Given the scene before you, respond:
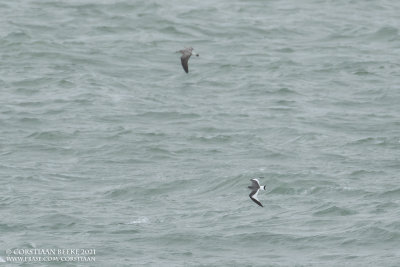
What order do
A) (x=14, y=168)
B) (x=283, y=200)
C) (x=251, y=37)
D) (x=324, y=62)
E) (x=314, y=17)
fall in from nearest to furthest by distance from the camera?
(x=283, y=200) → (x=14, y=168) → (x=324, y=62) → (x=251, y=37) → (x=314, y=17)

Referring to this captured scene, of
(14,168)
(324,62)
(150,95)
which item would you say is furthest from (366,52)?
(14,168)

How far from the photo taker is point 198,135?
41.5 meters

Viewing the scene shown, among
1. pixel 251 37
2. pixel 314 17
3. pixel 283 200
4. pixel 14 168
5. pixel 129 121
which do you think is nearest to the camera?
pixel 283 200

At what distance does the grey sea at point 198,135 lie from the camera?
105 feet

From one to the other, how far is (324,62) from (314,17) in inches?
357

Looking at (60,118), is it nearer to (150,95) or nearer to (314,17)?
(150,95)

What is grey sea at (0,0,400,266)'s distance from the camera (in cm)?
3212

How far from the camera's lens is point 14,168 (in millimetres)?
37938

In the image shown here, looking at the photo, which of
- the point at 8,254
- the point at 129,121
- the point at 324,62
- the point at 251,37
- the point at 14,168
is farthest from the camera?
the point at 251,37

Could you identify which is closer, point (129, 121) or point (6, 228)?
point (6, 228)

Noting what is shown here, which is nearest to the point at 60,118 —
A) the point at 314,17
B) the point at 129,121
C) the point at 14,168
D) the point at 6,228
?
the point at 129,121

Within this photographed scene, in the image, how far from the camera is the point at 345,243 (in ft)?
104

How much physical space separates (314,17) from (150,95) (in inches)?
637

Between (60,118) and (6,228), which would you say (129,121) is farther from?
(6,228)
